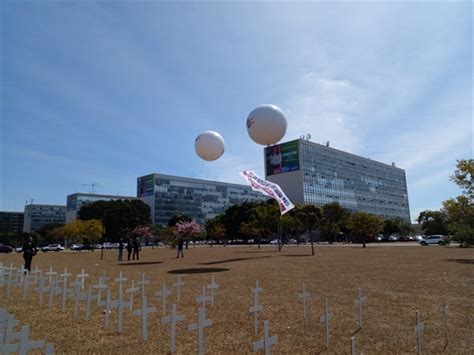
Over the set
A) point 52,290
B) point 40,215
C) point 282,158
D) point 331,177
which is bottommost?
point 52,290

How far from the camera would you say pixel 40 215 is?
158 m

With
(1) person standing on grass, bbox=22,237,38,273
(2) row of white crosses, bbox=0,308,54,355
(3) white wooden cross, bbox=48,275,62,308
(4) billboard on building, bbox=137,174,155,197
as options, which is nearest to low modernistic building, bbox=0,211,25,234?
(4) billboard on building, bbox=137,174,155,197

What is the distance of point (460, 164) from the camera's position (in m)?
25.3

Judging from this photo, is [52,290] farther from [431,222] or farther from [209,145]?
[431,222]

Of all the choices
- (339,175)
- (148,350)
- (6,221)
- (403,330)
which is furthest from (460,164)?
(6,221)

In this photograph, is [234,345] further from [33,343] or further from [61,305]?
[61,305]

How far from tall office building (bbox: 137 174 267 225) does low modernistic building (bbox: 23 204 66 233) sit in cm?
5433

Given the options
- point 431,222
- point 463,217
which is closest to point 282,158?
point 431,222

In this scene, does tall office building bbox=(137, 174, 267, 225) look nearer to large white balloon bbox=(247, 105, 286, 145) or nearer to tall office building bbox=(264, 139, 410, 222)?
tall office building bbox=(264, 139, 410, 222)

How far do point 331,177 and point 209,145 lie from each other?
96.0m

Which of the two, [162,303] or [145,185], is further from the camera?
[145,185]

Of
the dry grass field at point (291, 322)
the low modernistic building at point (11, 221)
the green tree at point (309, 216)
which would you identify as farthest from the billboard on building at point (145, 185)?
the dry grass field at point (291, 322)

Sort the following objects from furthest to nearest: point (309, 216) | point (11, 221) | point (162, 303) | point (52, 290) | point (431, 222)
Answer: point (11, 221) → point (431, 222) → point (309, 216) → point (52, 290) → point (162, 303)

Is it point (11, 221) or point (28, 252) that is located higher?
point (11, 221)
